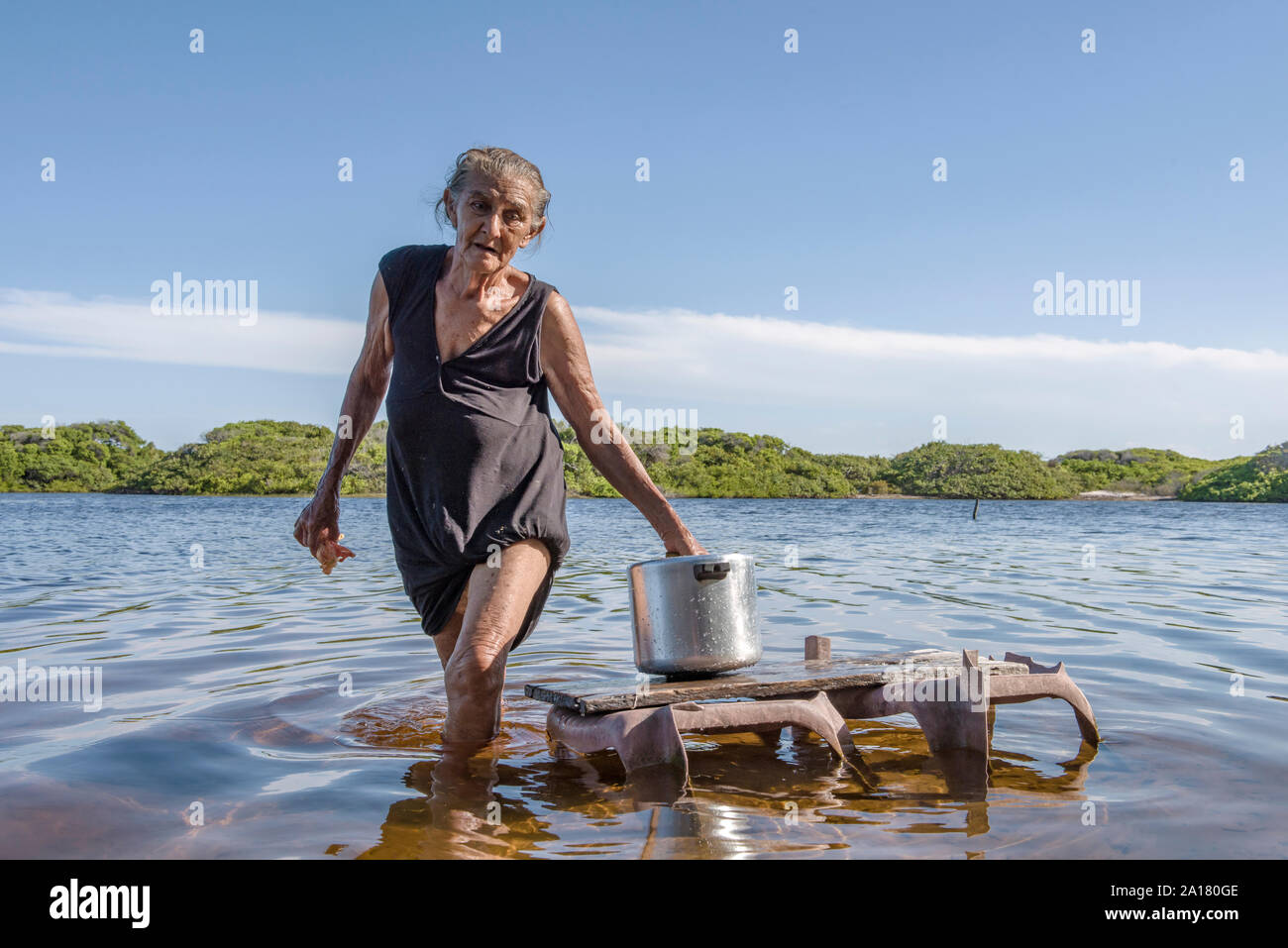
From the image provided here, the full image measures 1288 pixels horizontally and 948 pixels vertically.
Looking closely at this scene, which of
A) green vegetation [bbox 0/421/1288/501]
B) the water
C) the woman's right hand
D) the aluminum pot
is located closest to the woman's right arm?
the woman's right hand

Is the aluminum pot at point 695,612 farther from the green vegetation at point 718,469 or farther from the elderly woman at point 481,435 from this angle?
the green vegetation at point 718,469

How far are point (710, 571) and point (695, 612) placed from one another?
0.53ft

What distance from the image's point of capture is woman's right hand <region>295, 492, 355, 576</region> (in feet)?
11.8

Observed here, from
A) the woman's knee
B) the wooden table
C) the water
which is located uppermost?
the woman's knee

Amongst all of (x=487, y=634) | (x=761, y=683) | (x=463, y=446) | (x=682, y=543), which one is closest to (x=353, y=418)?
(x=463, y=446)

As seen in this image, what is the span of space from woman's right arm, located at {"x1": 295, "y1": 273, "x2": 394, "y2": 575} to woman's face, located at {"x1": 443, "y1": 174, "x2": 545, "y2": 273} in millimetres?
Answer: 433

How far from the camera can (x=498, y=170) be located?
3.37 m

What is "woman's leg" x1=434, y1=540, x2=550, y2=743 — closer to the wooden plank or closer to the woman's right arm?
the wooden plank

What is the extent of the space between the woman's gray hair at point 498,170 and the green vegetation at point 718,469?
58804 mm

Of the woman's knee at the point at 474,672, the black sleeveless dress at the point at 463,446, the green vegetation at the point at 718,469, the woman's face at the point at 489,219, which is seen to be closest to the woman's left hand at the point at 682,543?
the black sleeveless dress at the point at 463,446

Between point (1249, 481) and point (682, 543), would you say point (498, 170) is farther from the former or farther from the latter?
point (1249, 481)

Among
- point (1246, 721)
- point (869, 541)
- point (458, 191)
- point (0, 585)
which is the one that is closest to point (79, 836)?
point (458, 191)

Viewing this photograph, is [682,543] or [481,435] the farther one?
[682,543]

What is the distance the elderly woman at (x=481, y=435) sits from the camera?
333 centimetres
